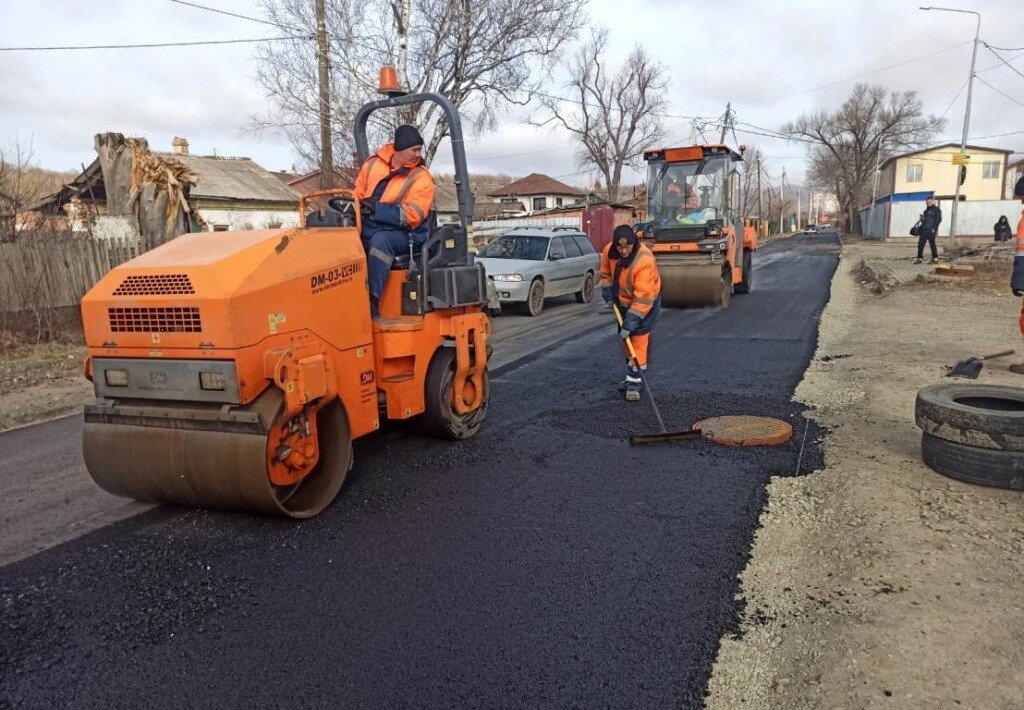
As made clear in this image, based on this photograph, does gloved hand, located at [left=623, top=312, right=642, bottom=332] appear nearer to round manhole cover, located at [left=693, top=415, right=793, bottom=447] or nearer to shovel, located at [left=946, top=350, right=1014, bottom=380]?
round manhole cover, located at [left=693, top=415, right=793, bottom=447]

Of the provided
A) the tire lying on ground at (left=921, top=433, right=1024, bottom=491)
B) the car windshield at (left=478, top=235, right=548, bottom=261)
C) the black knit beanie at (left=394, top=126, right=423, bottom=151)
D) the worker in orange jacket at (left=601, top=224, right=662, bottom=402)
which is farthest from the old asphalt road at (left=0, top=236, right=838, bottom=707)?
the car windshield at (left=478, top=235, right=548, bottom=261)

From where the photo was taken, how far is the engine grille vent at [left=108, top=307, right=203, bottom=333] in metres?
3.46

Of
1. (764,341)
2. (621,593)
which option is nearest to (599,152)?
(764,341)

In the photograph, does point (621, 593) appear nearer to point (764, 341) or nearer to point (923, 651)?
point (923, 651)

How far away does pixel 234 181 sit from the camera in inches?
1011

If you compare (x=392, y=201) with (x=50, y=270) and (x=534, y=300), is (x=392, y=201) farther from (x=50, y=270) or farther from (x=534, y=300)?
(x=534, y=300)

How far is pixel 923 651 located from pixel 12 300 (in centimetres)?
1119

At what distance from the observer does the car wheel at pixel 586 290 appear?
49.5 feet

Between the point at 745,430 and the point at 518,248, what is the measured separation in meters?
9.48

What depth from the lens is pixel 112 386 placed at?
3758 millimetres

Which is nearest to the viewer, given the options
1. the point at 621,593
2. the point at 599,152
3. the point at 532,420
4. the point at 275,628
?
the point at 275,628

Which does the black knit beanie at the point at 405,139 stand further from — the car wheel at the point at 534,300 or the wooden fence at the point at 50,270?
the car wheel at the point at 534,300

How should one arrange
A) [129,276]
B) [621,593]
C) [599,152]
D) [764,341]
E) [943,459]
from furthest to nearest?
[599,152] < [764,341] < [943,459] < [129,276] < [621,593]

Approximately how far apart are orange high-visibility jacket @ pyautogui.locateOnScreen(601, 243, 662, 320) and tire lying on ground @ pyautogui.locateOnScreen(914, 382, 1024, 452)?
2591mm
